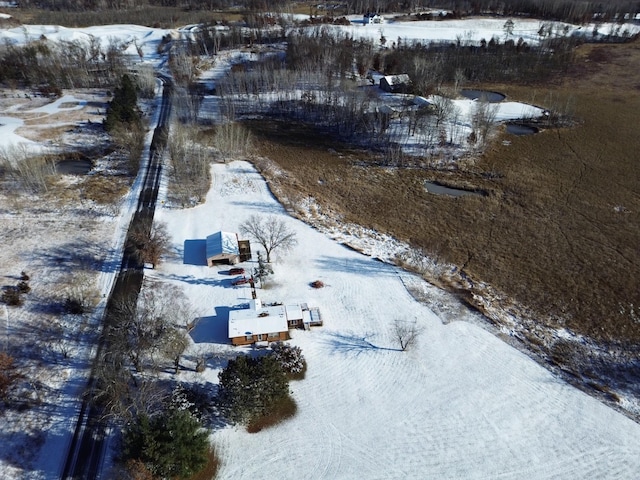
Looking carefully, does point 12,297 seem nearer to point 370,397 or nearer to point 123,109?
point 370,397

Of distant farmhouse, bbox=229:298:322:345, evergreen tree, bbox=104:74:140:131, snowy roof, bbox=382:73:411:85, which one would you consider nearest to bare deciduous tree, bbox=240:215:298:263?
distant farmhouse, bbox=229:298:322:345

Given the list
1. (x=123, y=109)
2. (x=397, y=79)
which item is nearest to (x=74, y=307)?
(x=123, y=109)

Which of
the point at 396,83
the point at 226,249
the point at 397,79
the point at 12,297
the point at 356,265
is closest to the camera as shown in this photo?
the point at 12,297

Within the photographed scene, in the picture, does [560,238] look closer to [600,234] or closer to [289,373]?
[600,234]

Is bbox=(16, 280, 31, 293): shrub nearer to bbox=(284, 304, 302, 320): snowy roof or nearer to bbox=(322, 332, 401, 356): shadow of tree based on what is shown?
bbox=(284, 304, 302, 320): snowy roof

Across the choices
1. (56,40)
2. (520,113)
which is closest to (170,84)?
(56,40)

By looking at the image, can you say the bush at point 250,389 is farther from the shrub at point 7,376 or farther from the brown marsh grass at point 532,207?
the brown marsh grass at point 532,207

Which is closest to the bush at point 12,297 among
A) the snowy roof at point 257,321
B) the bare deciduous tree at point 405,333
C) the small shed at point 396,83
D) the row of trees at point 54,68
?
the snowy roof at point 257,321
